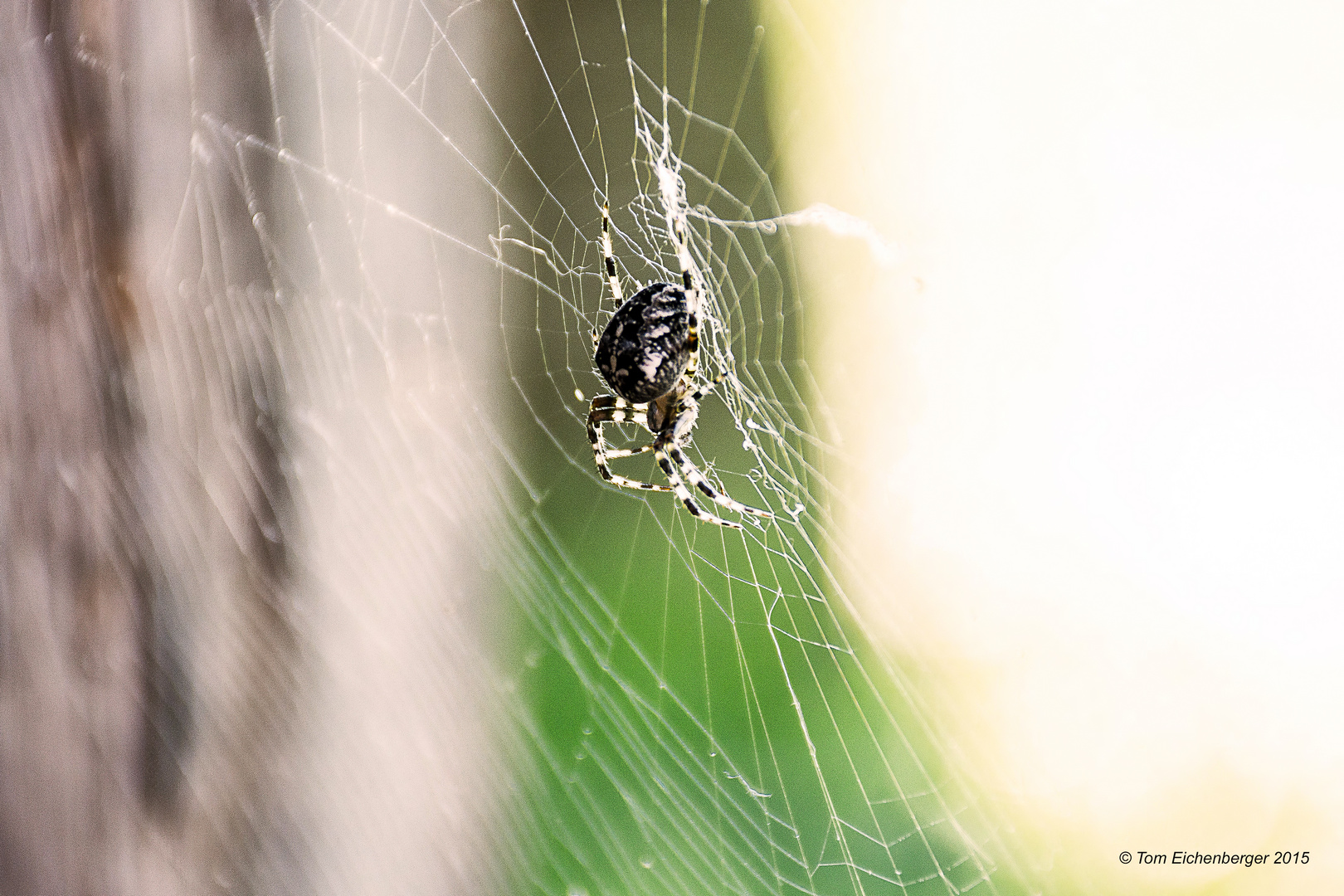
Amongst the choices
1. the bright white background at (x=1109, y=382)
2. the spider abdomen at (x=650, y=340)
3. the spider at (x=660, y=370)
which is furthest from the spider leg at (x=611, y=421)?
the bright white background at (x=1109, y=382)

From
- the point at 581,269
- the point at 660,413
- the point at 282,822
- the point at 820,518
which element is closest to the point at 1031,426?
the point at 820,518

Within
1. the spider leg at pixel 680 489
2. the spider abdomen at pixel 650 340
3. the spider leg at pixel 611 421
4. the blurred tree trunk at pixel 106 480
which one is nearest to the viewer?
the blurred tree trunk at pixel 106 480

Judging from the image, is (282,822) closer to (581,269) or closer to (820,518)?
(581,269)

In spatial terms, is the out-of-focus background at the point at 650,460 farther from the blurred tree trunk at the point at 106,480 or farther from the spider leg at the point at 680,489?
the spider leg at the point at 680,489

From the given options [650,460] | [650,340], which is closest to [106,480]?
[650,340]

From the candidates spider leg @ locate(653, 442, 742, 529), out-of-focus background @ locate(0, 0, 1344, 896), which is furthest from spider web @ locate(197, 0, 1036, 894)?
spider leg @ locate(653, 442, 742, 529)

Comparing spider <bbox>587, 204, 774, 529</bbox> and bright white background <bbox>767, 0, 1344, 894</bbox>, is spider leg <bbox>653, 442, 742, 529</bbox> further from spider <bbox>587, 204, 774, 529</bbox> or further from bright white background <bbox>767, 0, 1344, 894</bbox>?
bright white background <bbox>767, 0, 1344, 894</bbox>

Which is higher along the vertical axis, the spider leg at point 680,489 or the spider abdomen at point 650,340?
the spider abdomen at point 650,340
